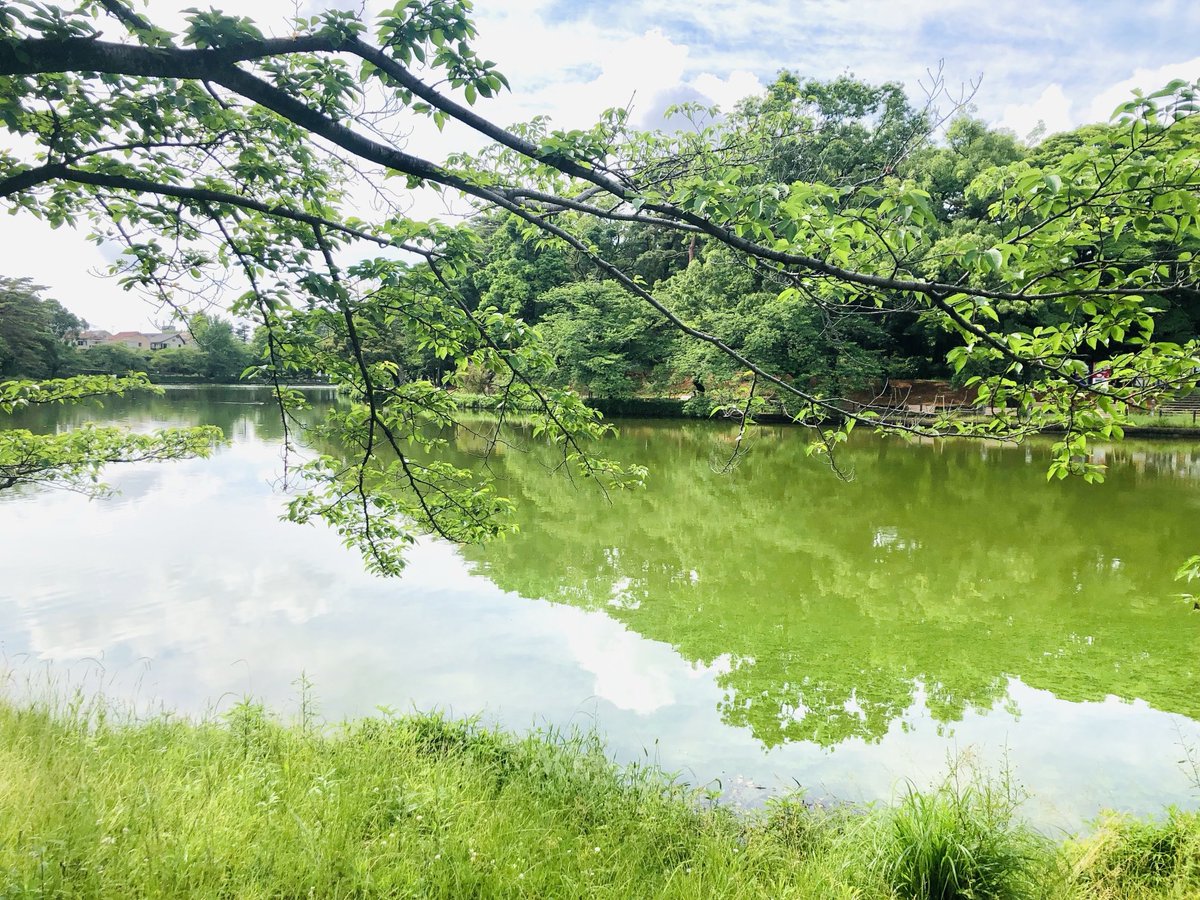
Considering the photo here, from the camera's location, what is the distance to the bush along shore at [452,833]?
209 cm

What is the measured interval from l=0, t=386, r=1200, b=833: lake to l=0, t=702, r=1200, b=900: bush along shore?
68cm

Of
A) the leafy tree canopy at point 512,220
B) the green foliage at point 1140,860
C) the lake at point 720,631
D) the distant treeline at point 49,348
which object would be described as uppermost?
the distant treeline at point 49,348

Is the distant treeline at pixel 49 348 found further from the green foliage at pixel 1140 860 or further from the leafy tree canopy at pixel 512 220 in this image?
the green foliage at pixel 1140 860

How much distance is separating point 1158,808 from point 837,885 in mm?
2281

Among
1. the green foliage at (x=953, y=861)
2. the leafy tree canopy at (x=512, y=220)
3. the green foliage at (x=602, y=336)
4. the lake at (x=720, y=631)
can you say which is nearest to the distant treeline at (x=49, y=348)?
the lake at (x=720, y=631)

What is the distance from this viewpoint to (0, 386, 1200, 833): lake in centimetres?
408

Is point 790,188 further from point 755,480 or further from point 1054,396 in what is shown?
point 755,480

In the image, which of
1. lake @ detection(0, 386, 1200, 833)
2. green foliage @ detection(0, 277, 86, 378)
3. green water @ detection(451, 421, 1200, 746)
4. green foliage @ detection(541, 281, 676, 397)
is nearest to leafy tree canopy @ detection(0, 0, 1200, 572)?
lake @ detection(0, 386, 1200, 833)

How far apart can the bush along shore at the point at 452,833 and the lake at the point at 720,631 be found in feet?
2.22

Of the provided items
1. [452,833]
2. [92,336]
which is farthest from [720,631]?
[92,336]

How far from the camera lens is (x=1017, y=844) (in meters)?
2.81

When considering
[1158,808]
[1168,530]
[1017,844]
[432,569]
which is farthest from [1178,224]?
[1168,530]

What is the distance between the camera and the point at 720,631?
591cm

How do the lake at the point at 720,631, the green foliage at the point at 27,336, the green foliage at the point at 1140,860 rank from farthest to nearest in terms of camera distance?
the green foliage at the point at 27,336, the lake at the point at 720,631, the green foliage at the point at 1140,860
